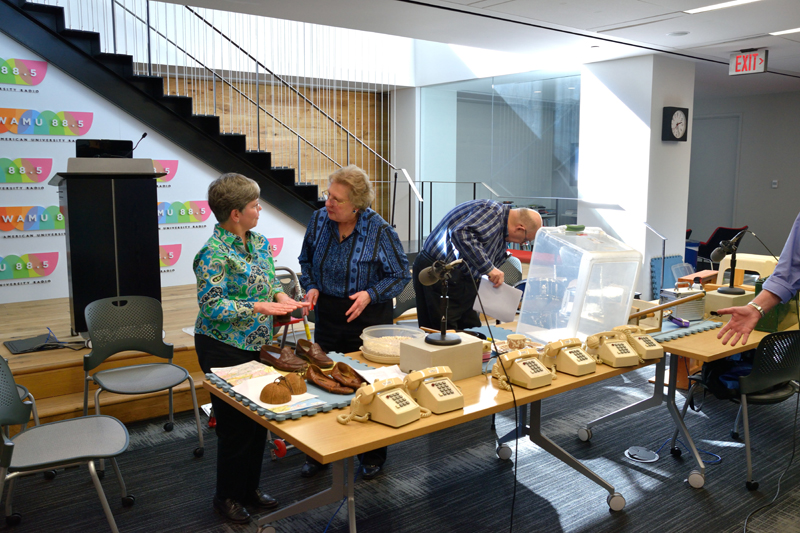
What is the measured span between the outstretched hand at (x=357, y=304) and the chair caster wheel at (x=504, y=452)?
119 centimetres

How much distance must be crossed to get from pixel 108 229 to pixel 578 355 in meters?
3.17

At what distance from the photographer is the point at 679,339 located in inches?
128

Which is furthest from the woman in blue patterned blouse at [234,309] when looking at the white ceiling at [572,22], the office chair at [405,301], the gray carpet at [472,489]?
→ the white ceiling at [572,22]

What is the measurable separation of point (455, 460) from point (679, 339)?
4.46 feet

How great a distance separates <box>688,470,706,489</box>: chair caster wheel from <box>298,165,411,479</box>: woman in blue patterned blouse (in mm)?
1738

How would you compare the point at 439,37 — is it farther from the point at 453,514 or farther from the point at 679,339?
the point at 453,514

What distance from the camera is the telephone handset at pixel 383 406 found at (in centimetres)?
199

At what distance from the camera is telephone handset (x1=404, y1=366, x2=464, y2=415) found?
210 cm

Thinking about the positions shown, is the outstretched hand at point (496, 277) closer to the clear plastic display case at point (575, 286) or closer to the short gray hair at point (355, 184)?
the clear plastic display case at point (575, 286)

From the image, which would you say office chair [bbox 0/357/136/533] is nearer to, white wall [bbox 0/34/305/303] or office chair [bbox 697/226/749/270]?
white wall [bbox 0/34/305/303]

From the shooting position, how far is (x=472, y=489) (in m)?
3.12

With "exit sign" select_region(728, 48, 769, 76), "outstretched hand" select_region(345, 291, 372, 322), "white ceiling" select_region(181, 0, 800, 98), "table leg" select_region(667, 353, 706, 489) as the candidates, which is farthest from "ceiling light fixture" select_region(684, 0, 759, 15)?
"outstretched hand" select_region(345, 291, 372, 322)

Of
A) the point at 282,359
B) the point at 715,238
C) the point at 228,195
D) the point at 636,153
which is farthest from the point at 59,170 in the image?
the point at 715,238

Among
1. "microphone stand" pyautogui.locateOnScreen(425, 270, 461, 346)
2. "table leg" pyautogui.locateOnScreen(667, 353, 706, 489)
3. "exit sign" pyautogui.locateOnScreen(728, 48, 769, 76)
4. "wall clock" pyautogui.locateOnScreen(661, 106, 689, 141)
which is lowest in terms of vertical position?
"table leg" pyautogui.locateOnScreen(667, 353, 706, 489)
